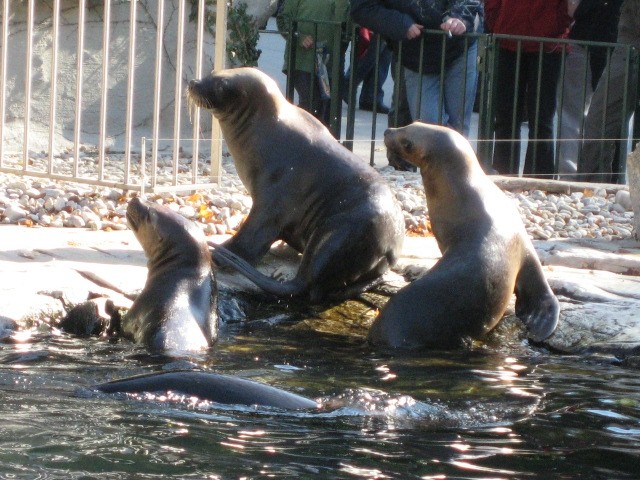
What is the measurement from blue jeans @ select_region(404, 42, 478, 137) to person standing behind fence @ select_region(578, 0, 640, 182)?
110cm

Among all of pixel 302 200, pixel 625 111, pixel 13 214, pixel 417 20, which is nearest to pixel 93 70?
pixel 417 20

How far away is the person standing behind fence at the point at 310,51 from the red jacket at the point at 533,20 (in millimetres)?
1685

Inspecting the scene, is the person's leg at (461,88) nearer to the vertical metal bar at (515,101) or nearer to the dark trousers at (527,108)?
the dark trousers at (527,108)

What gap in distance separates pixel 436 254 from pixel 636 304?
4.86 ft

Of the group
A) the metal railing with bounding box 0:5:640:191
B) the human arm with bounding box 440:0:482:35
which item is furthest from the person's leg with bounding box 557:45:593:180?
the human arm with bounding box 440:0:482:35

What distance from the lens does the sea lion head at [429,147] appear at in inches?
270

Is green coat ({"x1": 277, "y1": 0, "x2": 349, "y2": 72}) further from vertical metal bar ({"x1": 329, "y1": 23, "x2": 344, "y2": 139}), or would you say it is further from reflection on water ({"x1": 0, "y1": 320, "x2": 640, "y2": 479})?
reflection on water ({"x1": 0, "y1": 320, "x2": 640, "y2": 479})

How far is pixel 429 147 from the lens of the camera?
6945mm

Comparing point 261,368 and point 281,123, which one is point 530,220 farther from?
point 261,368

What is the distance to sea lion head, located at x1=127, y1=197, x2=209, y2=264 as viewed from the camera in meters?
6.31

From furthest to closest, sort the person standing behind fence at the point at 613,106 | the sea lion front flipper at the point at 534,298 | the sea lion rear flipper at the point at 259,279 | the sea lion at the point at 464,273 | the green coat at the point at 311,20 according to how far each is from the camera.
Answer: the green coat at the point at 311,20 < the person standing behind fence at the point at 613,106 < the sea lion rear flipper at the point at 259,279 < the sea lion front flipper at the point at 534,298 < the sea lion at the point at 464,273

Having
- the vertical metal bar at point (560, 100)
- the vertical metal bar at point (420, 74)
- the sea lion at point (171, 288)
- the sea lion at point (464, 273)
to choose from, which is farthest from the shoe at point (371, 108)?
the sea lion at point (171, 288)

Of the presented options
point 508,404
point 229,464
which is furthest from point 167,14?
point 229,464

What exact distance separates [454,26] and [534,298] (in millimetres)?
4669
